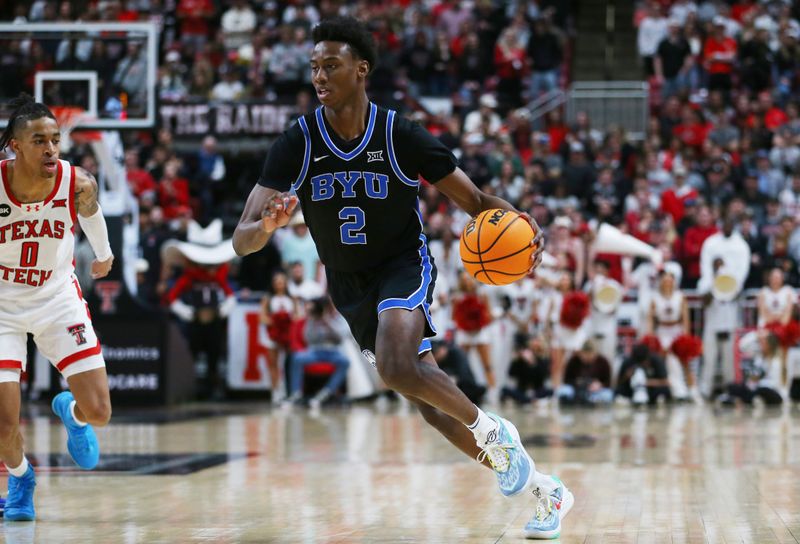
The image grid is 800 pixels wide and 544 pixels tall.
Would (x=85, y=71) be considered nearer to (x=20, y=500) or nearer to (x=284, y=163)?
(x=20, y=500)

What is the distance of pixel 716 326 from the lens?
16594mm

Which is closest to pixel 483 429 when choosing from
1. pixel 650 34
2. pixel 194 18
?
pixel 650 34

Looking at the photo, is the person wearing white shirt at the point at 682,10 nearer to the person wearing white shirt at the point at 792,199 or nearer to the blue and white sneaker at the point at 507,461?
the person wearing white shirt at the point at 792,199

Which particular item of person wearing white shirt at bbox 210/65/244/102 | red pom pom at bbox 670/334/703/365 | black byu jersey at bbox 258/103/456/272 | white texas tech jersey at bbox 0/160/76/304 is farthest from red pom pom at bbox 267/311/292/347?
black byu jersey at bbox 258/103/456/272

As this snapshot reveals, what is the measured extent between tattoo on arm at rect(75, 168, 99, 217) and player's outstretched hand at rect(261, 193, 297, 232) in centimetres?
150

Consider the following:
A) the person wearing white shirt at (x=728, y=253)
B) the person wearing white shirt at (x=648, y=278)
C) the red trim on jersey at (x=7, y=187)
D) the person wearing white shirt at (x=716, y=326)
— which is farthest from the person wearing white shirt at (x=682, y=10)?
the red trim on jersey at (x=7, y=187)

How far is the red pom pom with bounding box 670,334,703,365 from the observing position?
15.9 m

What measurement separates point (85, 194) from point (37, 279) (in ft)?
1.71

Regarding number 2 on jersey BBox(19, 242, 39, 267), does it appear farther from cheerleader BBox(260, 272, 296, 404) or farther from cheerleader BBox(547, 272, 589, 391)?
cheerleader BBox(547, 272, 589, 391)

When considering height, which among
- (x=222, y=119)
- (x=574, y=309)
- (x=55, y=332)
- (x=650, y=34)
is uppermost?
(x=650, y=34)

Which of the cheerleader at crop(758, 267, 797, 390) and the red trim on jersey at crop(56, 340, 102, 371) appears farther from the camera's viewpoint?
the cheerleader at crop(758, 267, 797, 390)

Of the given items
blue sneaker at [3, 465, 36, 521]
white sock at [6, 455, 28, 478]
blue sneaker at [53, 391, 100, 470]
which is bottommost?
blue sneaker at [3, 465, 36, 521]

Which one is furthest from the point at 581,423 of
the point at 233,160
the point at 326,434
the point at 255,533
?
the point at 233,160

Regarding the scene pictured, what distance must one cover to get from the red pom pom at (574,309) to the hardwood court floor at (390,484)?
3.06 m
